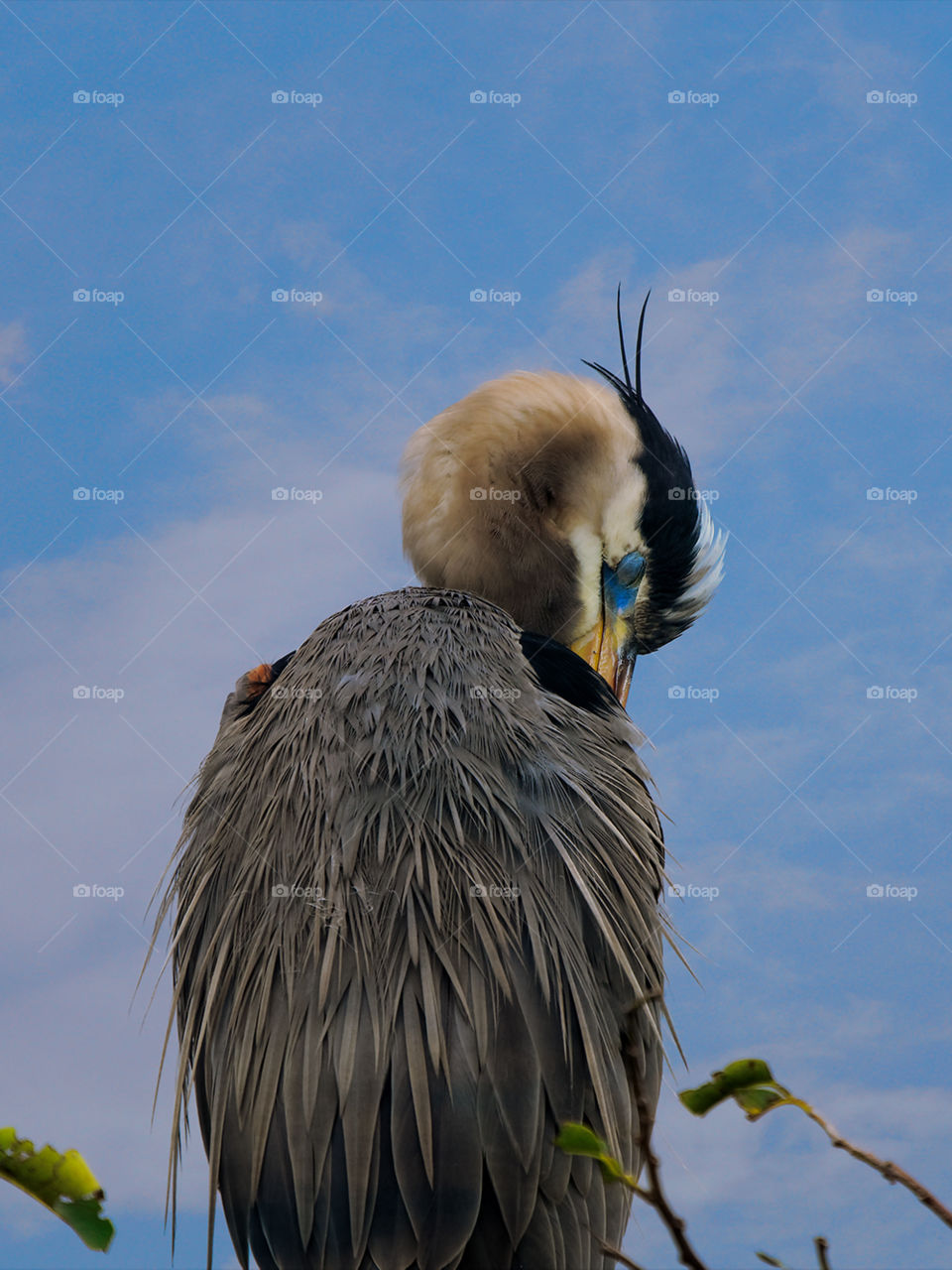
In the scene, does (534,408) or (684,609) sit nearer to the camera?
(534,408)

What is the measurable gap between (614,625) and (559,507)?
52cm

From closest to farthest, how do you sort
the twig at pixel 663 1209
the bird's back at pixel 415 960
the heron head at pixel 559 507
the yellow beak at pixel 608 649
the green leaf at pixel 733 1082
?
the twig at pixel 663 1209 < the green leaf at pixel 733 1082 < the bird's back at pixel 415 960 < the heron head at pixel 559 507 < the yellow beak at pixel 608 649

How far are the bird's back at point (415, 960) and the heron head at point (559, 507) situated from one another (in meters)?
1.04

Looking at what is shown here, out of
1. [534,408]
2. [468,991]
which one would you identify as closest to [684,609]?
[534,408]

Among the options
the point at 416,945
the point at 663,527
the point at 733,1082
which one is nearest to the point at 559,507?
the point at 663,527

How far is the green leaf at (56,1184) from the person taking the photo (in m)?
0.83

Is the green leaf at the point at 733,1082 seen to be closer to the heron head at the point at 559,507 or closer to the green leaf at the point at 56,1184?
the green leaf at the point at 56,1184

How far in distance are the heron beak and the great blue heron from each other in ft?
3.24

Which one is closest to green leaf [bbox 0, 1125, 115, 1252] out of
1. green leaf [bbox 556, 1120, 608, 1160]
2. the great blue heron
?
green leaf [bbox 556, 1120, 608, 1160]

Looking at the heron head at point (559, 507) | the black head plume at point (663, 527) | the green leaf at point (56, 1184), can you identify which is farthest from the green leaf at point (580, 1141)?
the black head plume at point (663, 527)

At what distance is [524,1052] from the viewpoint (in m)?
2.35

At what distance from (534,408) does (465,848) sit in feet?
6.70

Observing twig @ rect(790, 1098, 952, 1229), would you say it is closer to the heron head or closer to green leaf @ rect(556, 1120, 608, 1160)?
green leaf @ rect(556, 1120, 608, 1160)

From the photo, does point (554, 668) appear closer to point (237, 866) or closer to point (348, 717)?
point (348, 717)
